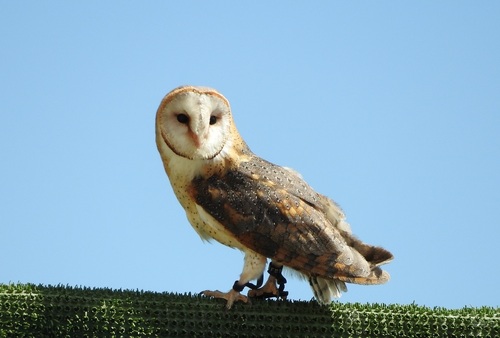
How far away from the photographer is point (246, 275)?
4664 mm

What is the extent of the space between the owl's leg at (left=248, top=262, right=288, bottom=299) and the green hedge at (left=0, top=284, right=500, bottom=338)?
0.08 m

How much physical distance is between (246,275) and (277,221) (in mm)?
352

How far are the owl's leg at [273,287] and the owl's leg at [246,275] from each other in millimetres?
129

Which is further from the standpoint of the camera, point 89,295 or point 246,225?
point 89,295

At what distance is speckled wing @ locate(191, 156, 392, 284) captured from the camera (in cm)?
456

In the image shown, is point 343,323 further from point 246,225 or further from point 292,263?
point 246,225

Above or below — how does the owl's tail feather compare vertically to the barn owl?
below

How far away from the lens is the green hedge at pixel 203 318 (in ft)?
15.6

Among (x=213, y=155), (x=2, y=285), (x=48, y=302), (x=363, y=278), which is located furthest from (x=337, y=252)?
(x=2, y=285)

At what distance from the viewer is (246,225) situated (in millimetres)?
4559

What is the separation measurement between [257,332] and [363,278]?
0.66 meters

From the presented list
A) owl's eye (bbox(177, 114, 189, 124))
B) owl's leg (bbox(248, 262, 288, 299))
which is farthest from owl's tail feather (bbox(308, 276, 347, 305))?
owl's eye (bbox(177, 114, 189, 124))

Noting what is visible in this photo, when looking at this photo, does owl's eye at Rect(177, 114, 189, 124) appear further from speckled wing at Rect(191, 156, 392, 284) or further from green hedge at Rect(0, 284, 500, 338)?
green hedge at Rect(0, 284, 500, 338)

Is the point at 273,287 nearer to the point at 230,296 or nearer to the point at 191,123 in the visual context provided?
the point at 230,296
